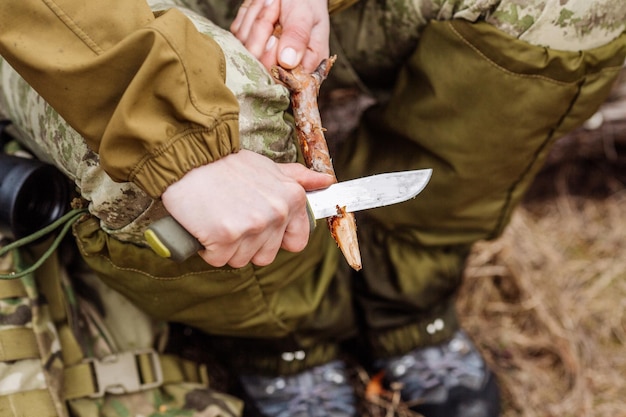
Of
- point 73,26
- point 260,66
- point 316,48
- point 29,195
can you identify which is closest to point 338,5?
point 316,48

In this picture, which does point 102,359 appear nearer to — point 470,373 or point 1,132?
point 1,132

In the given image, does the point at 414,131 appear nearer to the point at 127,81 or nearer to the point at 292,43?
the point at 292,43

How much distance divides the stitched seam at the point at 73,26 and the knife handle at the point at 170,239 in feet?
0.83

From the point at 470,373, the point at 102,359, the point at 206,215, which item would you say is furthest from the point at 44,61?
the point at 470,373

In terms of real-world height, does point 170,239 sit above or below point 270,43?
below

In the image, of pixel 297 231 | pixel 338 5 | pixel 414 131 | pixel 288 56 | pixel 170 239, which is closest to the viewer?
pixel 170 239

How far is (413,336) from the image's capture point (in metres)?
1.57

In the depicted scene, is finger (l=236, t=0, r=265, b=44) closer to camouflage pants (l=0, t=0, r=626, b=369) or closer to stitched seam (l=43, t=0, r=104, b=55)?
camouflage pants (l=0, t=0, r=626, b=369)

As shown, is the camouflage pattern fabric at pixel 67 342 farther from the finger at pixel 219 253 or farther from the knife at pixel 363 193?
the knife at pixel 363 193

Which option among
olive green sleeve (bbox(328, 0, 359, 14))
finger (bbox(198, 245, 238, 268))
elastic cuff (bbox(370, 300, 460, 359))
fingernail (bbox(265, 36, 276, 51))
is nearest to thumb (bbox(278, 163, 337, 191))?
finger (bbox(198, 245, 238, 268))

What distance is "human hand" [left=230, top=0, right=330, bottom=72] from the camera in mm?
1086

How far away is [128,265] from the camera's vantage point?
1.12m

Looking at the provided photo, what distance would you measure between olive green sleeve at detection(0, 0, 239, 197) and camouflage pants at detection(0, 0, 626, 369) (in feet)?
0.32

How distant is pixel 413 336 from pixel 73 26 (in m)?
1.05
